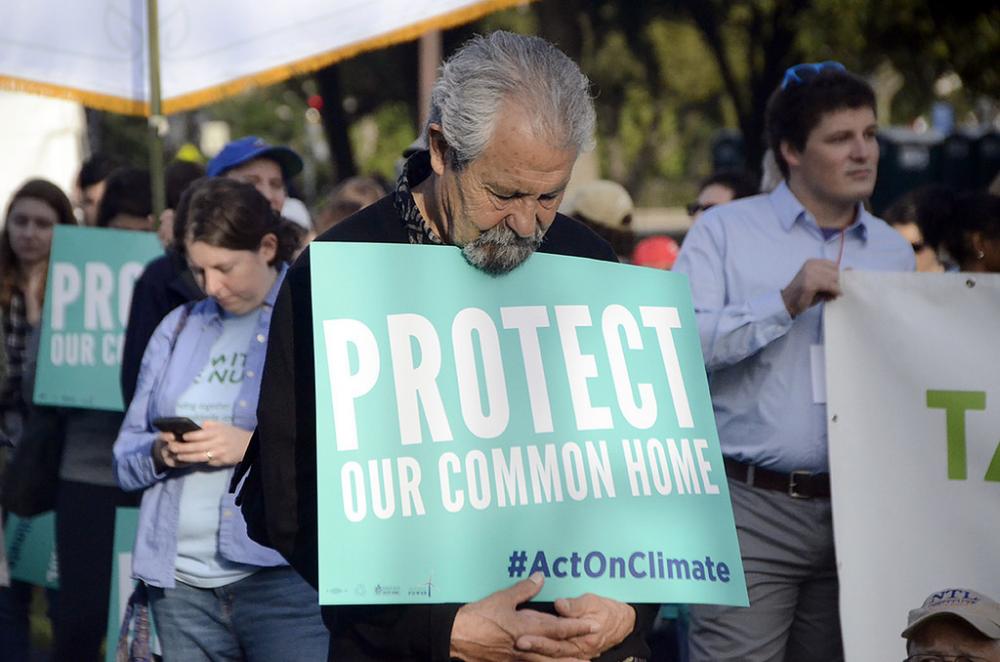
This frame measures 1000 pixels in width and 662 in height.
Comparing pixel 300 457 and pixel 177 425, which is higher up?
pixel 177 425

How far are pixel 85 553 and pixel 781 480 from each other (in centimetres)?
270

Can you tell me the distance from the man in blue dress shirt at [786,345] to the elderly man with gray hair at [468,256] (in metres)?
1.63

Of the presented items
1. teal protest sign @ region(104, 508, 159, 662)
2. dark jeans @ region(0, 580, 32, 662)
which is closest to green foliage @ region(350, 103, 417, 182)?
dark jeans @ region(0, 580, 32, 662)

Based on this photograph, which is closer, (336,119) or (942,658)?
(942,658)

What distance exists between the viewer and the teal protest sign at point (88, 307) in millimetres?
6176

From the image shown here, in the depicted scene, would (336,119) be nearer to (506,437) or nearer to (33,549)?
(33,549)

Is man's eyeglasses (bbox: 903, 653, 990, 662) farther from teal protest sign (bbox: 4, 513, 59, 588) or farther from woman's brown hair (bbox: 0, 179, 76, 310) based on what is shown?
woman's brown hair (bbox: 0, 179, 76, 310)

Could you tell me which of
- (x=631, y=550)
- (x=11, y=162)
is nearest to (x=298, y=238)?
(x=631, y=550)

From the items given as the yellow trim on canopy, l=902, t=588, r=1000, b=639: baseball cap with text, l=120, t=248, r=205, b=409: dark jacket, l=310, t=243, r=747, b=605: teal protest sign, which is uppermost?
the yellow trim on canopy

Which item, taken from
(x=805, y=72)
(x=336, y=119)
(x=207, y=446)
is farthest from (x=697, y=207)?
(x=336, y=119)

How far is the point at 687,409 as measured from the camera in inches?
125

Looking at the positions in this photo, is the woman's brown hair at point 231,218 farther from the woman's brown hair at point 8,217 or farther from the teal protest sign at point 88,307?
the woman's brown hair at point 8,217

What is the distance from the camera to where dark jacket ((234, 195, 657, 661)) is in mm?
3023

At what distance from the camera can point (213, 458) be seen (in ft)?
14.3
